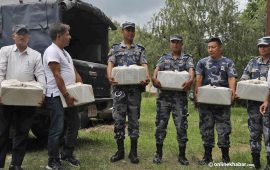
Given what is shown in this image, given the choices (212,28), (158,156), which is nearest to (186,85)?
(158,156)

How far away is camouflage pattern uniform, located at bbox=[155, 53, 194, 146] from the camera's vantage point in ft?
20.1

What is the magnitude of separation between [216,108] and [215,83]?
0.35m

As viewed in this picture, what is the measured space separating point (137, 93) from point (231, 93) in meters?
1.31

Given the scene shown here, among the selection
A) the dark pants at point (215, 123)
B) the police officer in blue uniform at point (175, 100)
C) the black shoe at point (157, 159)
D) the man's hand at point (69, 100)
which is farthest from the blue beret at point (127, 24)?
the black shoe at point (157, 159)

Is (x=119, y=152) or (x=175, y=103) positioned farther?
(x=119, y=152)

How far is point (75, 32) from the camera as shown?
28.4ft

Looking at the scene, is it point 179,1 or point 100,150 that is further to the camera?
point 179,1

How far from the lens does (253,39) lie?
19781 millimetres

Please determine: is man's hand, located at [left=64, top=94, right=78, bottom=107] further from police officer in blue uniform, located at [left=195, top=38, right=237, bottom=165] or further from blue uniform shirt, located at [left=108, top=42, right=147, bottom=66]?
police officer in blue uniform, located at [left=195, top=38, right=237, bottom=165]

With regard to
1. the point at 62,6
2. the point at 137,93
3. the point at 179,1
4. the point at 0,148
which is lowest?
the point at 0,148

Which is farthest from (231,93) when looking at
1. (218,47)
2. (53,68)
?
(53,68)

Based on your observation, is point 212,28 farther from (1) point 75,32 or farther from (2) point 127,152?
(2) point 127,152

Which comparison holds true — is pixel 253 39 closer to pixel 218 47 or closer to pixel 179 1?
pixel 179 1

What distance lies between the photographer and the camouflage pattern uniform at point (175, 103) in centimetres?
611
